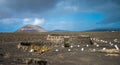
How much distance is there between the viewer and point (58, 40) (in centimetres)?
5822

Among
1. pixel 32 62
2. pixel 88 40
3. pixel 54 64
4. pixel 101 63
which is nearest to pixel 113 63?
pixel 101 63

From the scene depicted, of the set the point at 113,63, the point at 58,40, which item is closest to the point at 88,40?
the point at 58,40

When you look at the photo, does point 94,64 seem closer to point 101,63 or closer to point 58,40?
point 101,63

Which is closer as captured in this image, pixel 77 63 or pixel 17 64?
pixel 17 64

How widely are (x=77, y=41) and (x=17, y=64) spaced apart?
34498mm

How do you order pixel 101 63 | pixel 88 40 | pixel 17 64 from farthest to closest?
pixel 88 40 → pixel 101 63 → pixel 17 64

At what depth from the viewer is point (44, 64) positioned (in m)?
26.1

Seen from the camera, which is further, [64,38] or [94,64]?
[64,38]

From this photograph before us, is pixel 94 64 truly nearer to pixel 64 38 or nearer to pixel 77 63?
pixel 77 63

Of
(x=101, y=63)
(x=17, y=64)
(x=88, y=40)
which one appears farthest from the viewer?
(x=88, y=40)

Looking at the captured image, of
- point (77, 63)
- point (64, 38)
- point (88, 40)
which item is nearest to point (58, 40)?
point (64, 38)

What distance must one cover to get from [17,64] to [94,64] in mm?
8021

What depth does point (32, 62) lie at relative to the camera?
26625 mm

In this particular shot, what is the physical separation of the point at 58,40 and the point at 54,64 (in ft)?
104
